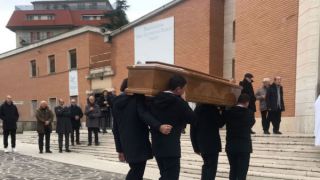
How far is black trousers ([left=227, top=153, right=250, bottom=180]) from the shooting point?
6.45 meters

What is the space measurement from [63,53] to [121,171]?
2178 cm

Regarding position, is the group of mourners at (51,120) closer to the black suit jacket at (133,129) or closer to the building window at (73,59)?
the black suit jacket at (133,129)

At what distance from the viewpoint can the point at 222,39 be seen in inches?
783

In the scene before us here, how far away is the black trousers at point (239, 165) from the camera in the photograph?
6.45 m

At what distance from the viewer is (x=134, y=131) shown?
5.42m

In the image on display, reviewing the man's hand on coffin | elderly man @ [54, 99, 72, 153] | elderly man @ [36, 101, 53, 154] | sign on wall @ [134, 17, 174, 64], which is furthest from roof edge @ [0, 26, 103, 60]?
the man's hand on coffin

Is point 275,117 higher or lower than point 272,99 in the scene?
lower

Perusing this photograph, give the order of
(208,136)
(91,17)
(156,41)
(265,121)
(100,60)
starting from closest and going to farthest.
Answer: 1. (208,136)
2. (265,121)
3. (156,41)
4. (100,60)
5. (91,17)

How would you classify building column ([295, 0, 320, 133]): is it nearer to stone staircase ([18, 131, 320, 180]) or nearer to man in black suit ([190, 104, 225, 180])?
stone staircase ([18, 131, 320, 180])

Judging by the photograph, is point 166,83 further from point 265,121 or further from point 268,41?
point 268,41

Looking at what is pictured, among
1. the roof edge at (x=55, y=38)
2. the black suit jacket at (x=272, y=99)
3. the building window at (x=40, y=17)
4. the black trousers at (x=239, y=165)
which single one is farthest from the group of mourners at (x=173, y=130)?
the building window at (x=40, y=17)

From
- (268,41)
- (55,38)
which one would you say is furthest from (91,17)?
(268,41)

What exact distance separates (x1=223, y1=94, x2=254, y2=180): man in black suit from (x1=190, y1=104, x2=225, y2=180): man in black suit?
218mm

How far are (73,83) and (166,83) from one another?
25.0m
